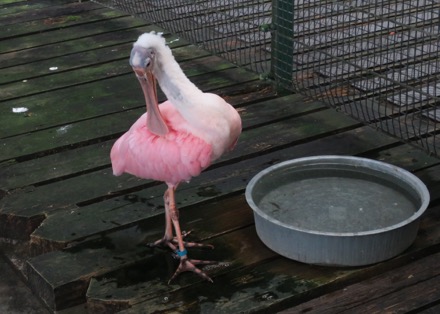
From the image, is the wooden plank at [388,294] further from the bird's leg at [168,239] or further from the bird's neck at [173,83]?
the bird's neck at [173,83]

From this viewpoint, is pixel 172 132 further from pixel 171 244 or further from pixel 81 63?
pixel 81 63

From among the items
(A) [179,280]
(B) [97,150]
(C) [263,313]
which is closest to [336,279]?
(C) [263,313]

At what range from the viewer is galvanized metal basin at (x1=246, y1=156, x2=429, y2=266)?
2.63 m

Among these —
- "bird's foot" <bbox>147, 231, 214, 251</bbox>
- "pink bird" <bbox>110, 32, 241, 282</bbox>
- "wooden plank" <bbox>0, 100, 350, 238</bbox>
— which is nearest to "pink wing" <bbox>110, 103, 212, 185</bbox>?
"pink bird" <bbox>110, 32, 241, 282</bbox>

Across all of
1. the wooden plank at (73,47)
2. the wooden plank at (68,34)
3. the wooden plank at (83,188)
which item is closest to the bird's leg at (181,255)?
the wooden plank at (83,188)

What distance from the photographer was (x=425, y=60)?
12.5 ft

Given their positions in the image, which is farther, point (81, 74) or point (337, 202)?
point (81, 74)

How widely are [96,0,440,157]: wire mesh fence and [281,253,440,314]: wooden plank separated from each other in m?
0.78

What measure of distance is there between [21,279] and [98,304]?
1.95 feet

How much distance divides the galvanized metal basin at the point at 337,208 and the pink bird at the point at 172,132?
252 mm

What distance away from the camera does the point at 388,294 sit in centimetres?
259

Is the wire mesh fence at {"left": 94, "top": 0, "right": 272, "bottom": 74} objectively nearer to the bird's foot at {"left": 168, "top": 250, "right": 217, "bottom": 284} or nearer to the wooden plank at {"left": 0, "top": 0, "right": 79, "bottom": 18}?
the wooden plank at {"left": 0, "top": 0, "right": 79, "bottom": 18}

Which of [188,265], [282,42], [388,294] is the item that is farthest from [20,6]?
[388,294]

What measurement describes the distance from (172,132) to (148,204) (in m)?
0.51
